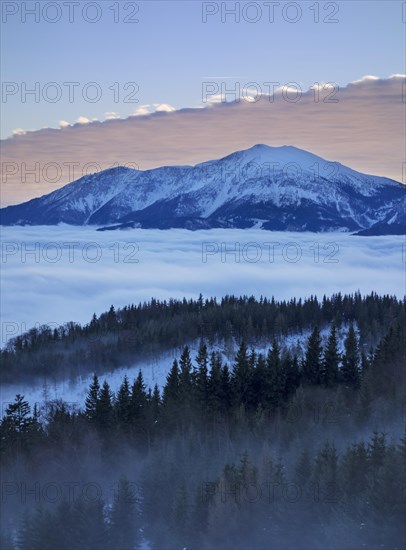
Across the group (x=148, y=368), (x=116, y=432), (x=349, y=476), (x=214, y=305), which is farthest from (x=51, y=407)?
(x=349, y=476)

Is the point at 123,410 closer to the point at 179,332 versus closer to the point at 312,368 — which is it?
the point at 312,368

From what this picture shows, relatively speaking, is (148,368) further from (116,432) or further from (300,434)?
(300,434)

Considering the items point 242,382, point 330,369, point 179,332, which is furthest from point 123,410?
point 179,332

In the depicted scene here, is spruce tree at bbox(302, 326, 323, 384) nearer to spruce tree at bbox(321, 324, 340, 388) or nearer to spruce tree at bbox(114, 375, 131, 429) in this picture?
spruce tree at bbox(321, 324, 340, 388)

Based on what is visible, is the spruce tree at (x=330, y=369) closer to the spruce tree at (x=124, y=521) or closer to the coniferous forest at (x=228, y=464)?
the coniferous forest at (x=228, y=464)

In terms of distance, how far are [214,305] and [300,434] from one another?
90.0 metres

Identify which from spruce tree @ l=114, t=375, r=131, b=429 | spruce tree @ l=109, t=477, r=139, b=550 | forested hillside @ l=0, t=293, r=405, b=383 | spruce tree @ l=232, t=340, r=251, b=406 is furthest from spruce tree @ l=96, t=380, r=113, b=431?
forested hillside @ l=0, t=293, r=405, b=383

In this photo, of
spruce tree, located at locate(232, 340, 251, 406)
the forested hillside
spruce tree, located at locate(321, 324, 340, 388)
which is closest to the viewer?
spruce tree, located at locate(232, 340, 251, 406)

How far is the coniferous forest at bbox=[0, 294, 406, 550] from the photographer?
32.2m

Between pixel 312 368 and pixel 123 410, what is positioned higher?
pixel 312 368

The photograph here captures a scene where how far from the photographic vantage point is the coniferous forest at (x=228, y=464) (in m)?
32.2

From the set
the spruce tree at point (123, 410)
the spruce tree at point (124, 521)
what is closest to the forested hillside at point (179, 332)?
the spruce tree at point (123, 410)

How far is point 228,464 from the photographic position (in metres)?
38.1

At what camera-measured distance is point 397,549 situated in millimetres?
28312
